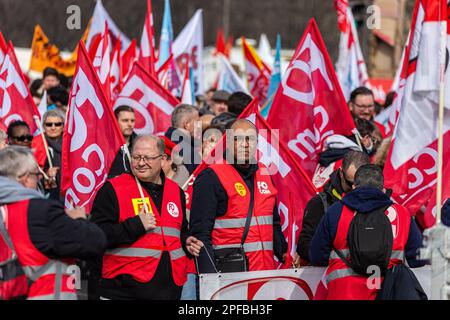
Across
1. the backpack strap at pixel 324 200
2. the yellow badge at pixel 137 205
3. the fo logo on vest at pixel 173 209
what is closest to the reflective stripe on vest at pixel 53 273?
the yellow badge at pixel 137 205

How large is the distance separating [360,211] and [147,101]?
5.29m

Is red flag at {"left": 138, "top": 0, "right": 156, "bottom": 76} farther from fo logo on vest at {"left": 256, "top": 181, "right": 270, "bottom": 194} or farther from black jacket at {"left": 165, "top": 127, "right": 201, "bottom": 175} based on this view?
fo logo on vest at {"left": 256, "top": 181, "right": 270, "bottom": 194}

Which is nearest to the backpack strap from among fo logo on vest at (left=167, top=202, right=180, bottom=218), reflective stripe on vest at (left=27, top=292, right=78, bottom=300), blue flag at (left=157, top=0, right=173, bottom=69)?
fo logo on vest at (left=167, top=202, right=180, bottom=218)

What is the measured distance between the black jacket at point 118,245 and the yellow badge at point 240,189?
829mm

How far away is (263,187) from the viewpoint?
744 centimetres

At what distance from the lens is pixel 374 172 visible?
655 centimetres

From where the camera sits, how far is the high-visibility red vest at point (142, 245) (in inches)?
259

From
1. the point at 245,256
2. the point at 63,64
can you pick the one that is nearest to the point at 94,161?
the point at 245,256

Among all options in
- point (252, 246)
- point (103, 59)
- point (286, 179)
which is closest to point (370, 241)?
point (252, 246)

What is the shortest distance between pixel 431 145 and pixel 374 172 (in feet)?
4.34

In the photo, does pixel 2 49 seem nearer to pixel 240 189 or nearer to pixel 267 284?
pixel 240 189

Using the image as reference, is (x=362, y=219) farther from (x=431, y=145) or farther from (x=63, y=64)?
(x=63, y=64)

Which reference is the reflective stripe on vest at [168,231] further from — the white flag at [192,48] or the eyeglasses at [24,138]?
the white flag at [192,48]

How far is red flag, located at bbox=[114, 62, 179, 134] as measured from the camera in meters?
11.3
